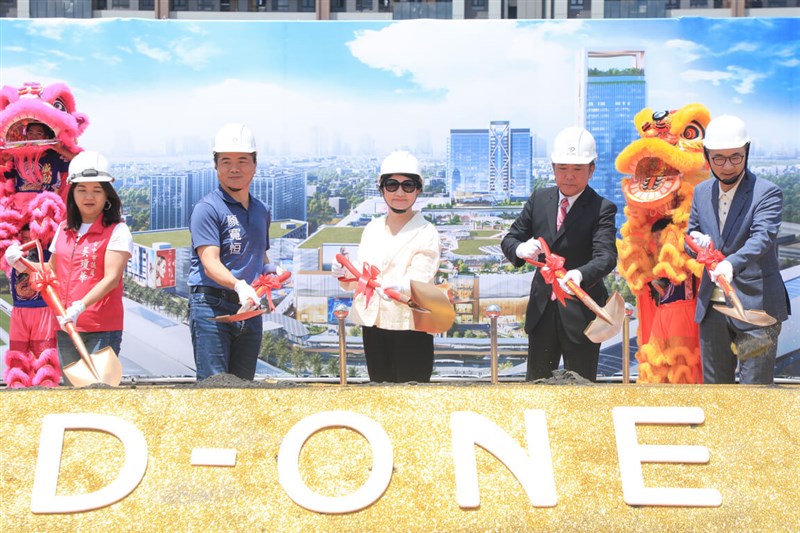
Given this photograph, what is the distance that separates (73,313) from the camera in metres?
4.36

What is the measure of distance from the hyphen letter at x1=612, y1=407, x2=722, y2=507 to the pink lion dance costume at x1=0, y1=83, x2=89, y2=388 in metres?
3.49

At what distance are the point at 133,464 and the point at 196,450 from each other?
7.7 inches

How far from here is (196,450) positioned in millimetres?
3031

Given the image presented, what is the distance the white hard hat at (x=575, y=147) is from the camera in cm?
470

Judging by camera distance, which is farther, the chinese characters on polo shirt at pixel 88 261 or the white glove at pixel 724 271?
the chinese characters on polo shirt at pixel 88 261

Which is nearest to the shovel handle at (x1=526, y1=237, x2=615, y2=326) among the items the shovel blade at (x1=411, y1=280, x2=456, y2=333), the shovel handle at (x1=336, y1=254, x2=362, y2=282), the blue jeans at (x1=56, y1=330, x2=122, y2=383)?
the shovel blade at (x1=411, y1=280, x2=456, y2=333)

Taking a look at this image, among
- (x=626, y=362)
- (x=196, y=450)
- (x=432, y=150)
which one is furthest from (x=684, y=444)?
(x=432, y=150)

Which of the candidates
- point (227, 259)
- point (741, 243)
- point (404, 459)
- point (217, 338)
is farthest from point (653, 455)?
point (227, 259)

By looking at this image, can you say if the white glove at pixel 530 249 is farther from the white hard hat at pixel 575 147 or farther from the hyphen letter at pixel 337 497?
the hyphen letter at pixel 337 497

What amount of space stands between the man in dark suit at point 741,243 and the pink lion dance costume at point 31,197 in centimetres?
347

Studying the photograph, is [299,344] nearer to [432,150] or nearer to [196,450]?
[432,150]

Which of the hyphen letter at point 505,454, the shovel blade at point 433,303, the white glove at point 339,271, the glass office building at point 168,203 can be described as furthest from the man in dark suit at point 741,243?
the glass office building at point 168,203

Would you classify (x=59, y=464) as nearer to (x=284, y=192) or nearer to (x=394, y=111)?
(x=284, y=192)

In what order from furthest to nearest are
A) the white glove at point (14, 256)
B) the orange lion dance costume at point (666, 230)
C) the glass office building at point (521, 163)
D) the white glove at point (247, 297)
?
the glass office building at point (521, 163)
the orange lion dance costume at point (666, 230)
the white glove at point (14, 256)
the white glove at point (247, 297)
